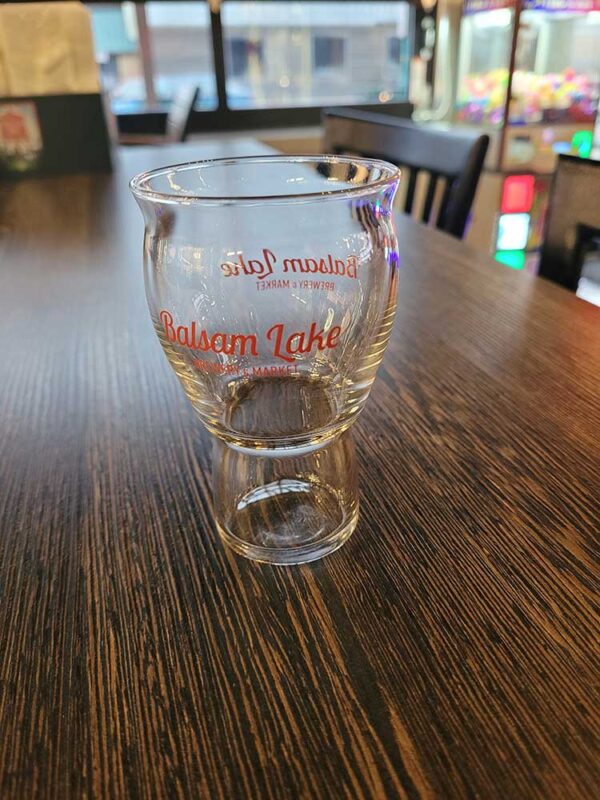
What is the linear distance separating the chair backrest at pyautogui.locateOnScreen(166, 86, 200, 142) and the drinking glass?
2.28m

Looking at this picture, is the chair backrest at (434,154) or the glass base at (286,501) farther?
the chair backrest at (434,154)

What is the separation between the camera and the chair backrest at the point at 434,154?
0.86 metres

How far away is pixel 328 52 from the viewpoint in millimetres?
2869

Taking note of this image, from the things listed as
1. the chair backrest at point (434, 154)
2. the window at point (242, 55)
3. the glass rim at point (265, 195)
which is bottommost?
the chair backrest at point (434, 154)

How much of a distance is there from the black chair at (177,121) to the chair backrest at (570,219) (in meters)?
1.99

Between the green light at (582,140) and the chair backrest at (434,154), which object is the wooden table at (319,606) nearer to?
the chair backrest at (434,154)

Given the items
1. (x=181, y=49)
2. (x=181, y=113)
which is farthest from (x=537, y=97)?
(x=181, y=49)

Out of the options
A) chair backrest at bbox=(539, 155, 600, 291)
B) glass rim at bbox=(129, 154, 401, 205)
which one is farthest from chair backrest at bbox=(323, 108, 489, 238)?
glass rim at bbox=(129, 154, 401, 205)

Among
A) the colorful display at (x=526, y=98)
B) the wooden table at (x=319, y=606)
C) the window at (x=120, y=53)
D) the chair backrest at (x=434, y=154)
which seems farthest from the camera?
the window at (x=120, y=53)

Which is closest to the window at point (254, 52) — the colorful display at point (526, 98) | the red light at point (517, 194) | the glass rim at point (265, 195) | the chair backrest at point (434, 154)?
the colorful display at point (526, 98)

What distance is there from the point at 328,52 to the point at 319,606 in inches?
122

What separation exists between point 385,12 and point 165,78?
3.36 ft

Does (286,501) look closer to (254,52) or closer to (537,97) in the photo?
(537,97)

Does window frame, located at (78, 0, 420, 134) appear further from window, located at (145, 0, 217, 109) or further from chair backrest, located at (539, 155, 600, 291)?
chair backrest, located at (539, 155, 600, 291)
